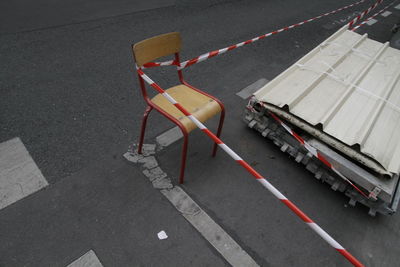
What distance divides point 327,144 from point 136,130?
7.86 feet

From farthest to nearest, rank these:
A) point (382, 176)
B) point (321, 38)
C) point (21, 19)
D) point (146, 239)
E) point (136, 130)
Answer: point (321, 38), point (21, 19), point (136, 130), point (382, 176), point (146, 239)

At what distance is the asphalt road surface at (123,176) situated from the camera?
7.64 ft

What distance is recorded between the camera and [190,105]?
2746 mm

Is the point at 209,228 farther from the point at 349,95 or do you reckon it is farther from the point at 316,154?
the point at 349,95

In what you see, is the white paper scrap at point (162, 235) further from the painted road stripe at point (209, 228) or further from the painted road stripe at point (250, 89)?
the painted road stripe at point (250, 89)

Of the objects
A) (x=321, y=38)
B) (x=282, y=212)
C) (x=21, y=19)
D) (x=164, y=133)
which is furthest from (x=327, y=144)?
(x=21, y=19)

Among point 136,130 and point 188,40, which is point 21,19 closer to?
point 188,40

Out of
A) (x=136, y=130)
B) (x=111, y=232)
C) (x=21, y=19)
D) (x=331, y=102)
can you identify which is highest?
(x=331, y=102)

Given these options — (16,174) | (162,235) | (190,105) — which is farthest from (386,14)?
(16,174)

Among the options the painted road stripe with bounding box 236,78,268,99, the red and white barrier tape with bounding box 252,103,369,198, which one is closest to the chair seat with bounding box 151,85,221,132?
the red and white barrier tape with bounding box 252,103,369,198

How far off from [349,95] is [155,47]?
2.61 metres

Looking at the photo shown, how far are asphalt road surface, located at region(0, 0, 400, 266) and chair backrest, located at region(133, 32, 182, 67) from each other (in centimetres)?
108

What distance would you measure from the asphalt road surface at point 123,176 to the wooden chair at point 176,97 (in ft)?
1.77

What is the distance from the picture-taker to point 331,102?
316 cm
